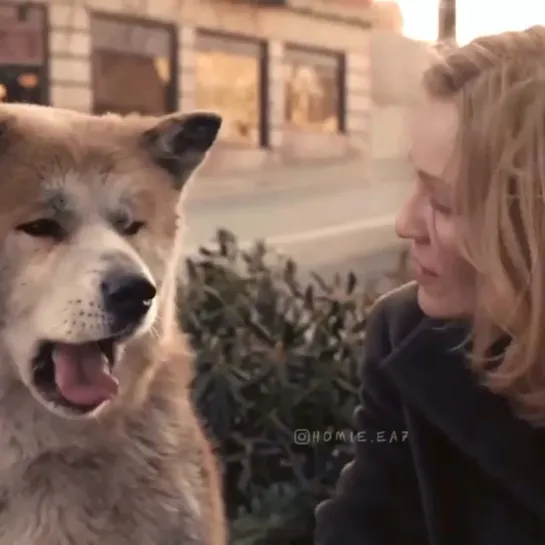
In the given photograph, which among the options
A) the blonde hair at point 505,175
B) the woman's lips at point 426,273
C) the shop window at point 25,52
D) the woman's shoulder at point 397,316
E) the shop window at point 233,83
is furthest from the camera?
the shop window at point 233,83

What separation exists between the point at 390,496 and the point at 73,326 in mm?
497

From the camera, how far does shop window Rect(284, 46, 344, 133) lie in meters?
1.57

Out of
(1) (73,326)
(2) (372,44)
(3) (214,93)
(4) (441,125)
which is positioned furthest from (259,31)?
(1) (73,326)

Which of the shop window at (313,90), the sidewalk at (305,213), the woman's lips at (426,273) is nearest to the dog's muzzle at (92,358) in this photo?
the woman's lips at (426,273)

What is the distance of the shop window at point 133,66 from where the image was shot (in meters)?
1.38

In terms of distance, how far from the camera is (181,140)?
1105 millimetres

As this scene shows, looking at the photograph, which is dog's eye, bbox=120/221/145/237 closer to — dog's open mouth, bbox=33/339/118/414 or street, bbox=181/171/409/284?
dog's open mouth, bbox=33/339/118/414

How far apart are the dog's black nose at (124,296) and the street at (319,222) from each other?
23.5 inches

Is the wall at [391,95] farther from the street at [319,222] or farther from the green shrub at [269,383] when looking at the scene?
the green shrub at [269,383]

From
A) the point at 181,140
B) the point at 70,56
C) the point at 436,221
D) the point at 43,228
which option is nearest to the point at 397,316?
the point at 436,221

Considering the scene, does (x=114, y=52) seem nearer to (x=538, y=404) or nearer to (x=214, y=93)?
(x=214, y=93)

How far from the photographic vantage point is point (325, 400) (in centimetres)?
157

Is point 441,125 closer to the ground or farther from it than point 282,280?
farther from it

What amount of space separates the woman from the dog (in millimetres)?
267
